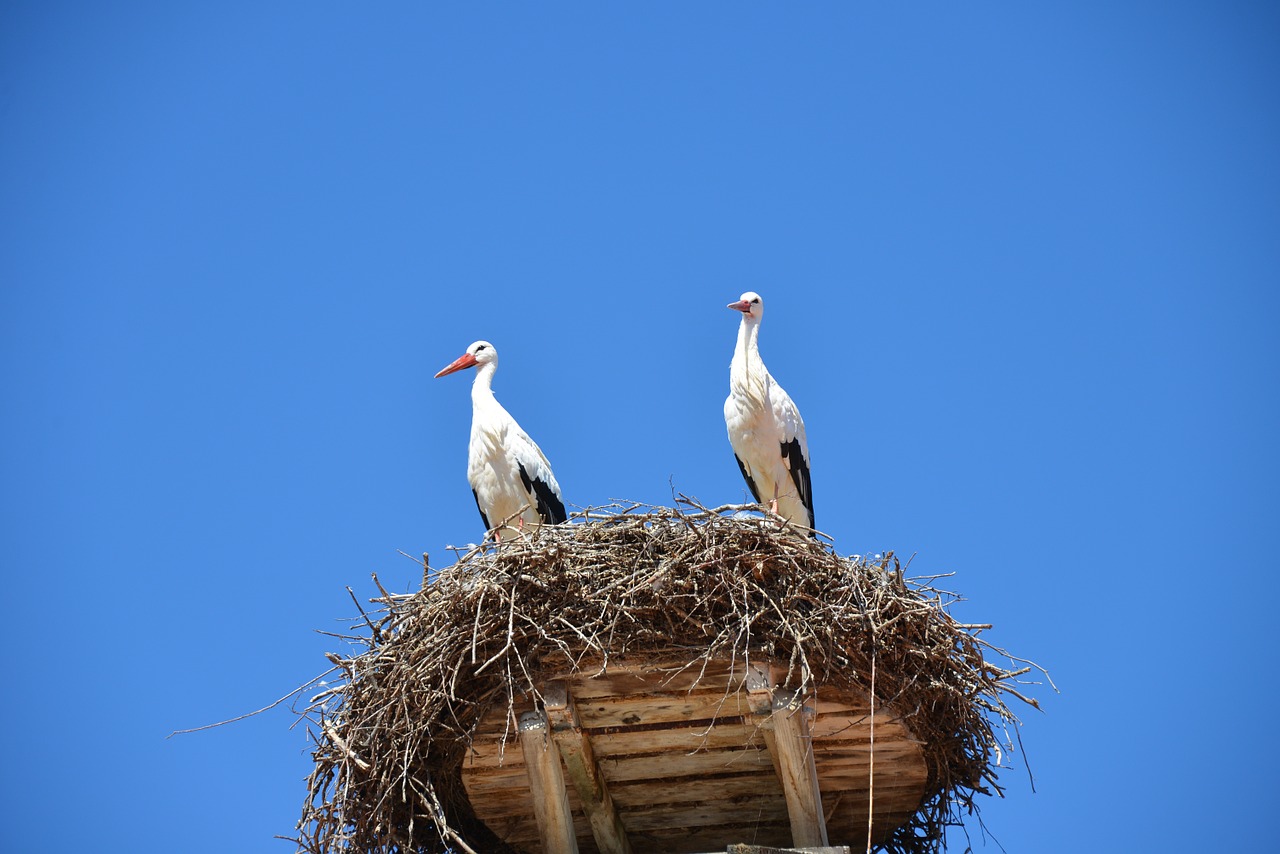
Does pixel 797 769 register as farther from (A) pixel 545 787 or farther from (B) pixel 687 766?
(A) pixel 545 787

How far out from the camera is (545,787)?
212 inches

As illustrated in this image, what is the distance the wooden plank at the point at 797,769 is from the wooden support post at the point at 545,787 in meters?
0.83

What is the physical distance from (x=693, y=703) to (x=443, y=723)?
0.94 m

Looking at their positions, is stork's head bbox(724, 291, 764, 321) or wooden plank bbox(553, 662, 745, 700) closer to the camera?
wooden plank bbox(553, 662, 745, 700)

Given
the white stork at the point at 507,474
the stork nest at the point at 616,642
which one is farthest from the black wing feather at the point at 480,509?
the stork nest at the point at 616,642

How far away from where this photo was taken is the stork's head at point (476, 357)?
9.49m

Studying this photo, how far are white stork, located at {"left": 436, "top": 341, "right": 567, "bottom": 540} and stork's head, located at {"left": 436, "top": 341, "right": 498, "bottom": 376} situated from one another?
0.77 metres

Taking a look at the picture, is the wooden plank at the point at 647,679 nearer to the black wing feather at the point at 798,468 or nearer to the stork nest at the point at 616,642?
the stork nest at the point at 616,642

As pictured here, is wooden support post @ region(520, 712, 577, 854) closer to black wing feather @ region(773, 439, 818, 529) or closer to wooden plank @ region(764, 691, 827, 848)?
wooden plank @ region(764, 691, 827, 848)

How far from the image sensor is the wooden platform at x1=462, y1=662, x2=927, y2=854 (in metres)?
5.35

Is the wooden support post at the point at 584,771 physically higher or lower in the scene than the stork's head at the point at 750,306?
lower

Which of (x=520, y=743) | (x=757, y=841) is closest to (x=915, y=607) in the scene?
(x=757, y=841)

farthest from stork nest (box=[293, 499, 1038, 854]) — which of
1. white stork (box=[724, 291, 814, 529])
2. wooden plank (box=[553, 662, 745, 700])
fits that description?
white stork (box=[724, 291, 814, 529])

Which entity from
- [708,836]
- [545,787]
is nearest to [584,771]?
[545,787]
